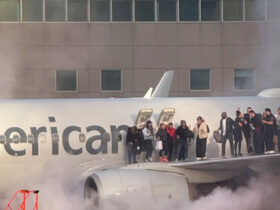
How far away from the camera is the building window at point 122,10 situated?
34375mm

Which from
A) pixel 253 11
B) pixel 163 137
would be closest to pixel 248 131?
pixel 163 137

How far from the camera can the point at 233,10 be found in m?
34.9

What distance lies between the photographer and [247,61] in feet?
116

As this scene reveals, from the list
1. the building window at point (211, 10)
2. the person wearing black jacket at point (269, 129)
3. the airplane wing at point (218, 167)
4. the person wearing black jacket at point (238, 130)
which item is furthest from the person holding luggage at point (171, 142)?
the building window at point (211, 10)

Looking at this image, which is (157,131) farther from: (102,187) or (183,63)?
(183,63)

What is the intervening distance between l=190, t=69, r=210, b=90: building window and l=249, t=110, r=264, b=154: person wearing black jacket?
15.0 metres

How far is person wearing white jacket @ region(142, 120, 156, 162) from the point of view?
20.0 metres

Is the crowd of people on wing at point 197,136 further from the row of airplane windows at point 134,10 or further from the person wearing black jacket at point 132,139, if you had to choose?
the row of airplane windows at point 134,10

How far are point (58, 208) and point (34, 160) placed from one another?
168 centimetres

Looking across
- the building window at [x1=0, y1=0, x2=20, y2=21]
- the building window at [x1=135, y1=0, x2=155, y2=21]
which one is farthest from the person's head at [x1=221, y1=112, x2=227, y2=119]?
the building window at [x1=0, y1=0, x2=20, y2=21]

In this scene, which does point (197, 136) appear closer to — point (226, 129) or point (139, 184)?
point (226, 129)

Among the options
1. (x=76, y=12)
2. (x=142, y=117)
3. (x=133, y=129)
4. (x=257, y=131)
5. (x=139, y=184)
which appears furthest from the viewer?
(x=76, y=12)

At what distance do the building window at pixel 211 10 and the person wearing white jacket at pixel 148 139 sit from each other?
51.6ft

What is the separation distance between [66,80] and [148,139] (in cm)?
1521
